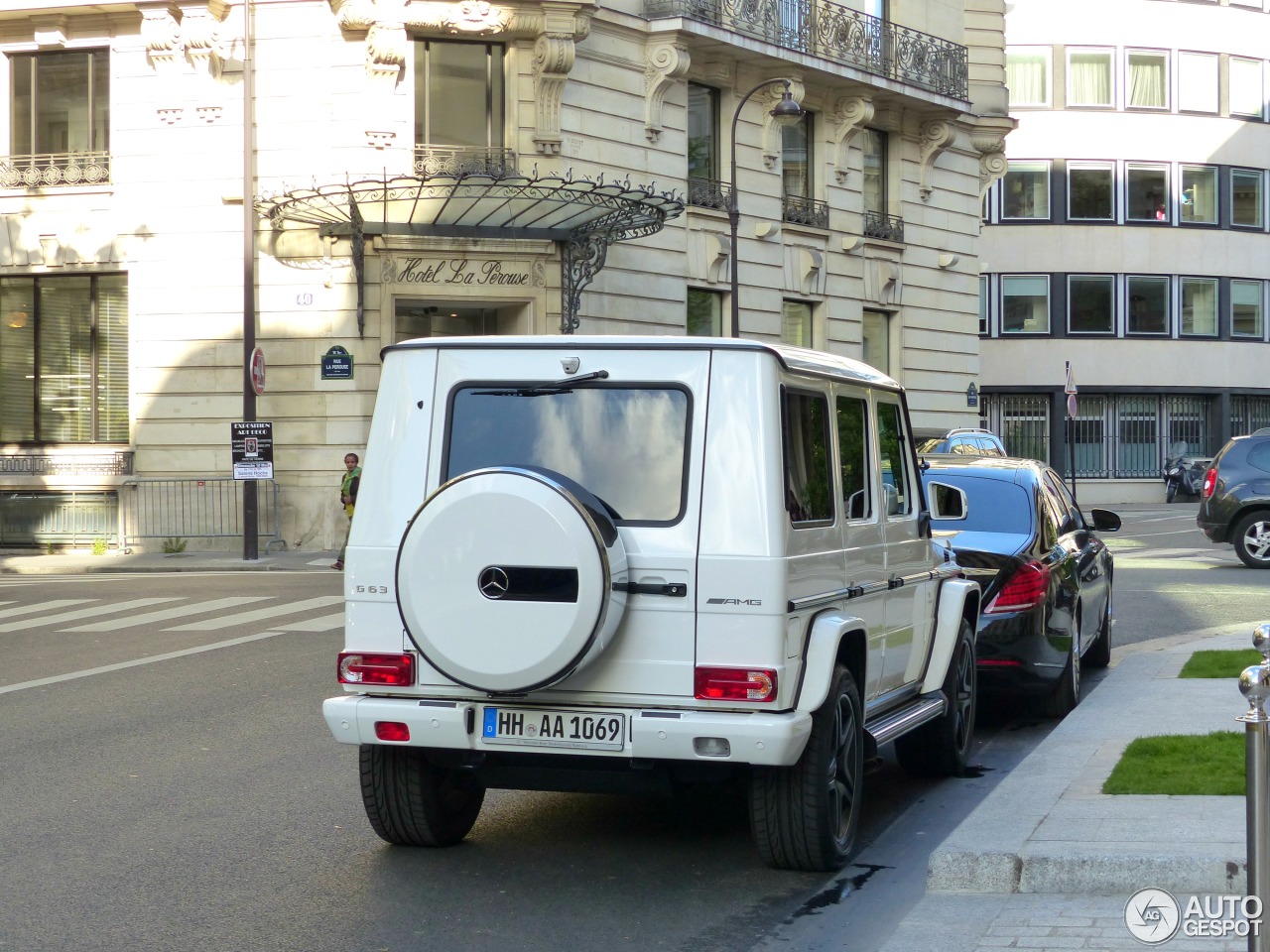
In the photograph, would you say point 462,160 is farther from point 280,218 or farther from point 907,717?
point 907,717

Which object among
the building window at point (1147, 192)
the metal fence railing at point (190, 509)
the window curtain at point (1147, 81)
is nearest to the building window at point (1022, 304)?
the building window at point (1147, 192)

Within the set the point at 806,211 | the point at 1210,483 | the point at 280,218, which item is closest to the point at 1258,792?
the point at 1210,483

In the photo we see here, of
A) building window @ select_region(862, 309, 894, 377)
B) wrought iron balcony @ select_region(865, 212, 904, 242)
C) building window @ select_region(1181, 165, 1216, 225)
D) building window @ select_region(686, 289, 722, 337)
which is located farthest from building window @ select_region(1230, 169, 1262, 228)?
building window @ select_region(686, 289, 722, 337)

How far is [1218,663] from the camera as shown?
1134 cm

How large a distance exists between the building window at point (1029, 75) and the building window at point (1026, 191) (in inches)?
76.2

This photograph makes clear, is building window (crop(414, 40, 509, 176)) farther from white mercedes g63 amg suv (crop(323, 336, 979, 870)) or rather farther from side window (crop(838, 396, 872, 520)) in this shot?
white mercedes g63 amg suv (crop(323, 336, 979, 870))

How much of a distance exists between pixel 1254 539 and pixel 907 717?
53.6 feet

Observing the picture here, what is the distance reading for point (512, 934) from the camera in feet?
18.6

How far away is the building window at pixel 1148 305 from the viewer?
165 ft

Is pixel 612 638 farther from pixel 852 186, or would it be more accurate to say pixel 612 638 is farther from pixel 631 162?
pixel 852 186

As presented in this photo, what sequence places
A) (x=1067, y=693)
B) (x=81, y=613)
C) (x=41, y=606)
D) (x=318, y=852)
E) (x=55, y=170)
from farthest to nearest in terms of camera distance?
(x=55, y=170) < (x=41, y=606) < (x=81, y=613) < (x=1067, y=693) < (x=318, y=852)

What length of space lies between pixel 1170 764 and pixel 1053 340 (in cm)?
4397

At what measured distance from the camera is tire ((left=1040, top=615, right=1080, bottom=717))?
33.4ft

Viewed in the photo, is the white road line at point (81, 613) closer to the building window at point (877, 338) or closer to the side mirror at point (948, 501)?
the side mirror at point (948, 501)
